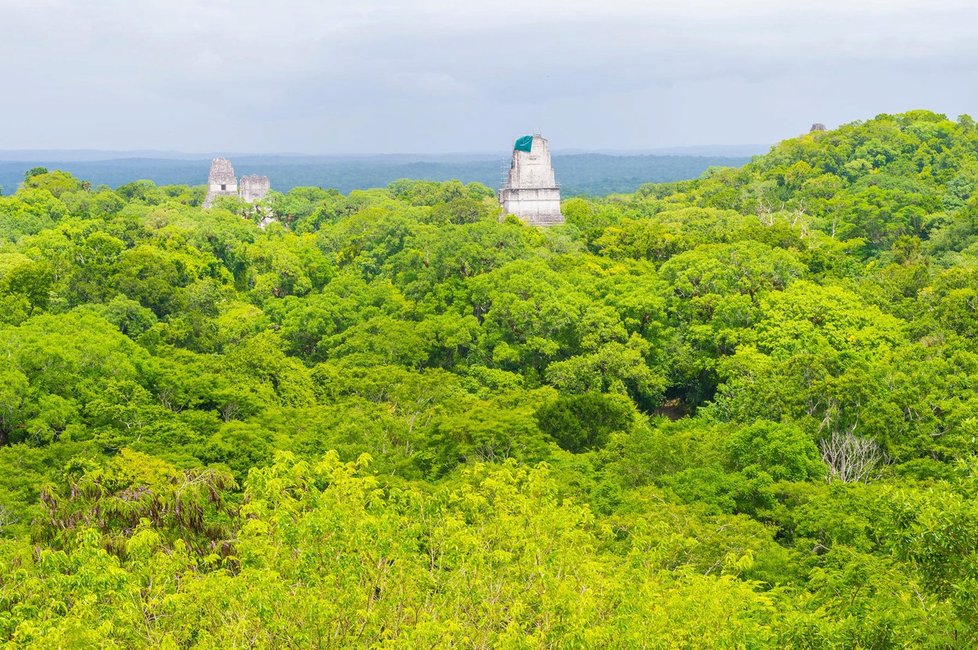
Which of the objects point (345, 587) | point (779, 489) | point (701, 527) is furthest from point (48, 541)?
point (779, 489)

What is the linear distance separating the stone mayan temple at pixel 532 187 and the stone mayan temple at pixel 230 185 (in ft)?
98.9

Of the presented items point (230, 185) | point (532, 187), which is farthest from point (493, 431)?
point (230, 185)

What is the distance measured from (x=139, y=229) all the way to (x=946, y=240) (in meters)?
36.4

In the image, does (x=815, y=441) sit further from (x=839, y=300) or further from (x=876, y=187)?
(x=876, y=187)

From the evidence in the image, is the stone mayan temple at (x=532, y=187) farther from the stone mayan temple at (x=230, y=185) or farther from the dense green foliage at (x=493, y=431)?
the stone mayan temple at (x=230, y=185)

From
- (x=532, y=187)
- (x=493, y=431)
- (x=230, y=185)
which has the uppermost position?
(x=532, y=187)

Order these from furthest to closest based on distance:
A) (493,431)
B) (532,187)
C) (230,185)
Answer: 1. (230,185)
2. (532,187)
3. (493,431)

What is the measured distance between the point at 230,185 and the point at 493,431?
64.1 meters

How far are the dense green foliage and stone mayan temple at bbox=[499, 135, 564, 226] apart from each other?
77.8 inches

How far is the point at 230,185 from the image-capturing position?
82875mm

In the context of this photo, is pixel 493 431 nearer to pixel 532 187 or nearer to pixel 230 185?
pixel 532 187

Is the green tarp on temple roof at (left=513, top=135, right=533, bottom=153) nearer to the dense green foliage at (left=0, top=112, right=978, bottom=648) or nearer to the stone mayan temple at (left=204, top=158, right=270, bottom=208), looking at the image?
the dense green foliage at (left=0, top=112, right=978, bottom=648)

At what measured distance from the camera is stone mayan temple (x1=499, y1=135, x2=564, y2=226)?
55.9 meters

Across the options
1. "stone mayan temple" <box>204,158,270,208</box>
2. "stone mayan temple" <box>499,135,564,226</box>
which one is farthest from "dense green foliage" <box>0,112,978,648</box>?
"stone mayan temple" <box>204,158,270,208</box>
